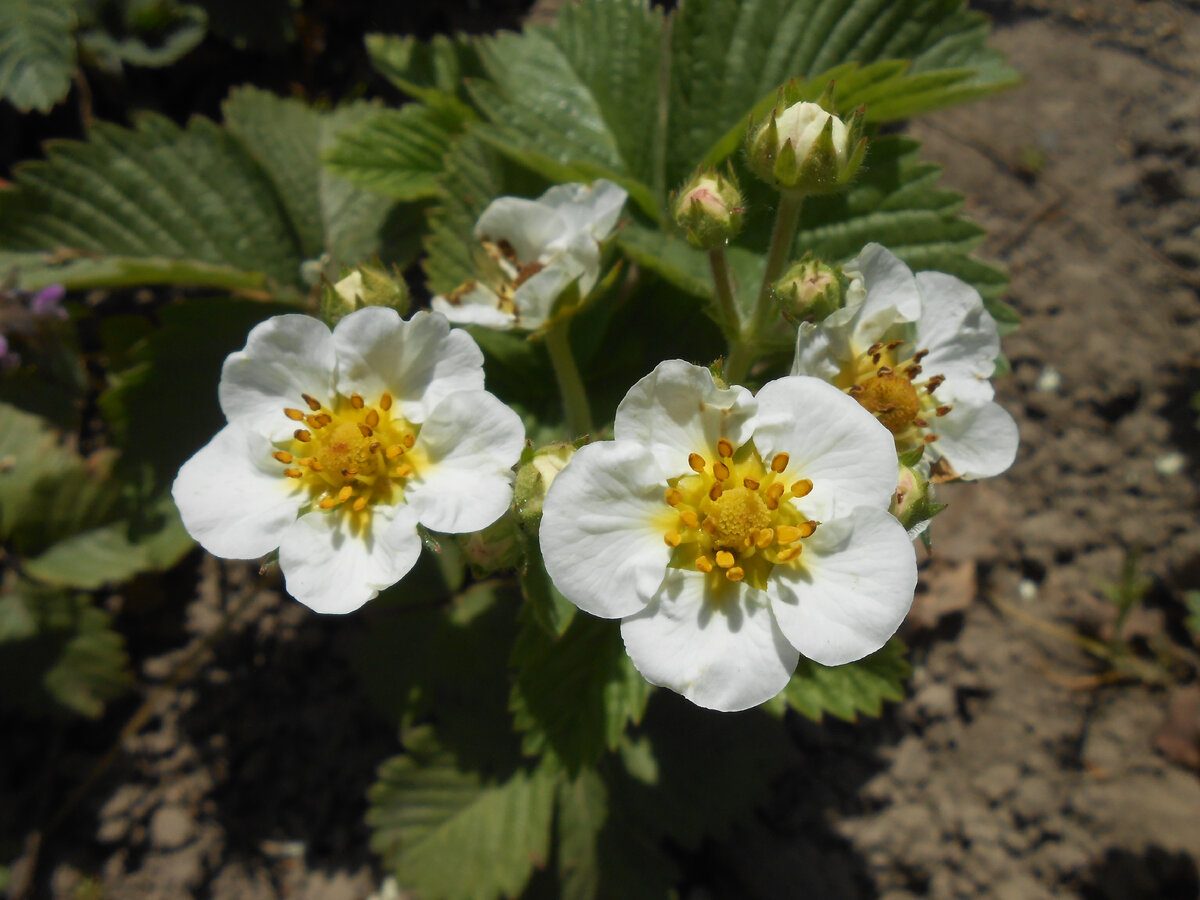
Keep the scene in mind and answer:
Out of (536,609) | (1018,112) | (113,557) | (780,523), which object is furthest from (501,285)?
(1018,112)

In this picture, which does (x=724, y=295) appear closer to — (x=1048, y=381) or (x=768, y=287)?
(x=768, y=287)

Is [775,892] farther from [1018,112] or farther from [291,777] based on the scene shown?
[1018,112]

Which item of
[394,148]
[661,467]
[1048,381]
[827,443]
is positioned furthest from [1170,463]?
[394,148]

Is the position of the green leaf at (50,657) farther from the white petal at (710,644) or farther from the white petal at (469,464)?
the white petal at (710,644)

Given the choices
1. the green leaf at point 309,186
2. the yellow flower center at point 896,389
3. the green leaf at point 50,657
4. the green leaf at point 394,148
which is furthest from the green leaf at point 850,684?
the green leaf at point 50,657

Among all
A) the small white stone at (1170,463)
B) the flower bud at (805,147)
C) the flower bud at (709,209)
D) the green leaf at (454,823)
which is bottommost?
the green leaf at (454,823)

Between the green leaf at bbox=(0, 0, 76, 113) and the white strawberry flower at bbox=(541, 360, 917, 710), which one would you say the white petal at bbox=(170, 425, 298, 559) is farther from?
the green leaf at bbox=(0, 0, 76, 113)

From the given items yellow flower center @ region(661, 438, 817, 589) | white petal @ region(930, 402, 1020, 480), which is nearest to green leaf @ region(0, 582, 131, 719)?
yellow flower center @ region(661, 438, 817, 589)
